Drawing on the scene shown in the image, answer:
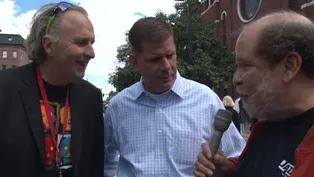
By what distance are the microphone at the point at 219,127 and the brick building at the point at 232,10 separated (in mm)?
24191

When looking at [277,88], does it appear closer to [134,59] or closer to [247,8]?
[134,59]

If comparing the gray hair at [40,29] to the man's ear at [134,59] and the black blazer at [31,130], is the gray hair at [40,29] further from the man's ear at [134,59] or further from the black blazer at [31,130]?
the man's ear at [134,59]

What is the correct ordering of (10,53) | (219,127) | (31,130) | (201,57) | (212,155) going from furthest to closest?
(10,53) < (201,57) < (31,130) < (219,127) < (212,155)

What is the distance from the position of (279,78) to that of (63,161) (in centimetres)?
153

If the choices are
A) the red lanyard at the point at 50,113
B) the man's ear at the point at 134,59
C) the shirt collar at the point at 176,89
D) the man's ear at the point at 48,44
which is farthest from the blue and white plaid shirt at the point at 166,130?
the man's ear at the point at 48,44

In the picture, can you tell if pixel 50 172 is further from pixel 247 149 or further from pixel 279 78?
pixel 279 78

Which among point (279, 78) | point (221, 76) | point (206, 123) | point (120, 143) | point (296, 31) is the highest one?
point (296, 31)

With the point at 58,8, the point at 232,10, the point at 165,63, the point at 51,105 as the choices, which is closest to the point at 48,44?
the point at 58,8

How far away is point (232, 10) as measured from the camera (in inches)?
1433

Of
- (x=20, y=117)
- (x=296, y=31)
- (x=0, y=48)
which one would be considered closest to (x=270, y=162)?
(x=296, y=31)

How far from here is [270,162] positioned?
5.94ft

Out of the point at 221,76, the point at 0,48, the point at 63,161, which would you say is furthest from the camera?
the point at 0,48

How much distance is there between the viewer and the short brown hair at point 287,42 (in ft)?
5.79

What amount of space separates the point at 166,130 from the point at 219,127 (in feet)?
2.27
